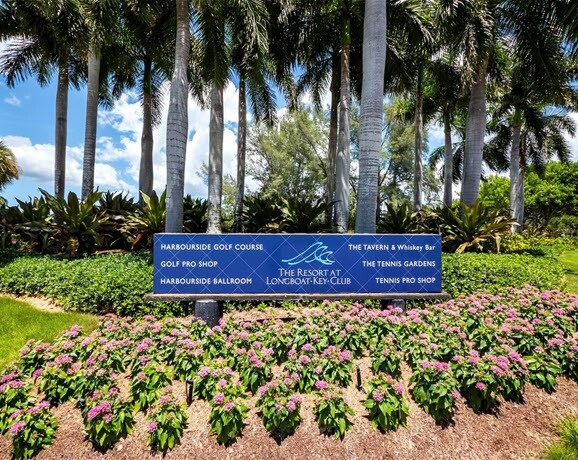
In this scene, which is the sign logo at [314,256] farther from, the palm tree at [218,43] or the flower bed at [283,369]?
the palm tree at [218,43]

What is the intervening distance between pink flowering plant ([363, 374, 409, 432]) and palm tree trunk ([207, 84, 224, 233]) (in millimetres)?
7297

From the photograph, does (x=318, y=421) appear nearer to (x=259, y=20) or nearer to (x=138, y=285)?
(x=138, y=285)

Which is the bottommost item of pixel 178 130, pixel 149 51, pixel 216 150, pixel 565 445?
pixel 565 445

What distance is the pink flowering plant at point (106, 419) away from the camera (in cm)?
281

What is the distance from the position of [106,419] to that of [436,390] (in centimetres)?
271

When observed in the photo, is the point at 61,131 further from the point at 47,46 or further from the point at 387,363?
the point at 387,363

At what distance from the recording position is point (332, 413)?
2.85 m

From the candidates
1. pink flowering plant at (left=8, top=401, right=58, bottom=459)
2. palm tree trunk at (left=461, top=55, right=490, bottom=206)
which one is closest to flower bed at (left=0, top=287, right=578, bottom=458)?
pink flowering plant at (left=8, top=401, right=58, bottom=459)

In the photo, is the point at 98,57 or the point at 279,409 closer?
the point at 279,409

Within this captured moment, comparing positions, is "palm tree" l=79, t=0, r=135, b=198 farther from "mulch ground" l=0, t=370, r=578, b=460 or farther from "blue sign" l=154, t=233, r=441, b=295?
"mulch ground" l=0, t=370, r=578, b=460

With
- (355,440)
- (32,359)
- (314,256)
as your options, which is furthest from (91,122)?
(355,440)

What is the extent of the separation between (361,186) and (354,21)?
7403mm

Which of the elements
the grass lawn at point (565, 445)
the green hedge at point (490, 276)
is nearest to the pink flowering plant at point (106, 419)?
the grass lawn at point (565, 445)

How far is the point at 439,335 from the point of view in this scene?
12.8 feet
